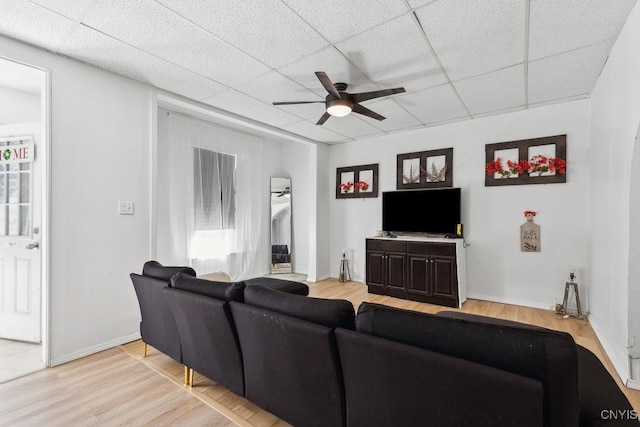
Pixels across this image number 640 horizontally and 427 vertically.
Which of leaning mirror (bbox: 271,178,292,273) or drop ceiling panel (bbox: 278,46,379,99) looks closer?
drop ceiling panel (bbox: 278,46,379,99)

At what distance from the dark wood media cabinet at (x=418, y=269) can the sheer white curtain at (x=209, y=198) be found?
7.23ft

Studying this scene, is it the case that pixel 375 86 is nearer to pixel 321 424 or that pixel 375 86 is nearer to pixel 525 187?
pixel 525 187

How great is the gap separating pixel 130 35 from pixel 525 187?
4496 millimetres

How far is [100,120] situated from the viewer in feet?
9.07

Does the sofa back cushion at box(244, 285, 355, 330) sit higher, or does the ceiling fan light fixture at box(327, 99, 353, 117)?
the ceiling fan light fixture at box(327, 99, 353, 117)

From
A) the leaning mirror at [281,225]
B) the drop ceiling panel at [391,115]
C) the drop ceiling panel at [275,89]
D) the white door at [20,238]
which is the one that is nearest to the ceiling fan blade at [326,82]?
the drop ceiling panel at [275,89]

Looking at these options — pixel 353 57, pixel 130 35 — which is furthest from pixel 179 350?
pixel 353 57

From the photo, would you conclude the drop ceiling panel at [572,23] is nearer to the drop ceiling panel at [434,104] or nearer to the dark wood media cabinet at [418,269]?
the drop ceiling panel at [434,104]

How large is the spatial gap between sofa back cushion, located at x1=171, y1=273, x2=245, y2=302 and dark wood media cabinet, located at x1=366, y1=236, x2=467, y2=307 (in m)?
2.95

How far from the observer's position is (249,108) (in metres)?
3.85

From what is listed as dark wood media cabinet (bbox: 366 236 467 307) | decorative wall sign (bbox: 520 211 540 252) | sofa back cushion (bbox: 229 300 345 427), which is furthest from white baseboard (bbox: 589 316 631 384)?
sofa back cushion (bbox: 229 300 345 427)

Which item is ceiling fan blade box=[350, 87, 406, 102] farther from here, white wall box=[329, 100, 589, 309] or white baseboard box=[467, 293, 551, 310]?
white baseboard box=[467, 293, 551, 310]

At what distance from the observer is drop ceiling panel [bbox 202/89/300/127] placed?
3504mm

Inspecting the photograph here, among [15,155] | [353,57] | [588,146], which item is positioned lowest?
[15,155]
